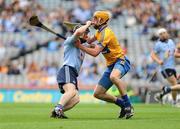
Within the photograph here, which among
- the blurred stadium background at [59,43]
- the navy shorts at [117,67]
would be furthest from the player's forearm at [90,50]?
the blurred stadium background at [59,43]

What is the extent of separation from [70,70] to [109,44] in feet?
3.24

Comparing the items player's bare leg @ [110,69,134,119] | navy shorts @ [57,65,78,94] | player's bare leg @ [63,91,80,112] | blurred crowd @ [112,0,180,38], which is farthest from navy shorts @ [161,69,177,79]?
blurred crowd @ [112,0,180,38]

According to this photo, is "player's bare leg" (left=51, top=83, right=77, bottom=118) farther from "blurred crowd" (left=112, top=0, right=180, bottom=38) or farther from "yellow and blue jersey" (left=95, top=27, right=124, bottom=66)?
"blurred crowd" (left=112, top=0, right=180, bottom=38)

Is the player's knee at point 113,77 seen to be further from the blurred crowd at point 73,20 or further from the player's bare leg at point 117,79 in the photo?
the blurred crowd at point 73,20

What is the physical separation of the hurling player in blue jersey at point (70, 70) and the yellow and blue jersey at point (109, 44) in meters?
0.36

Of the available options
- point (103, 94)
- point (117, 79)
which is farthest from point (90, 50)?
point (103, 94)

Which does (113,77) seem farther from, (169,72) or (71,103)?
(169,72)

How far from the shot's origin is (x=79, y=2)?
122 feet

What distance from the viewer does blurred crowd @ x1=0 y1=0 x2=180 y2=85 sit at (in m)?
32.2

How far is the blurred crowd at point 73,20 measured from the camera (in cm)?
3225

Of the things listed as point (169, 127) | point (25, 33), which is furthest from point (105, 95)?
point (25, 33)

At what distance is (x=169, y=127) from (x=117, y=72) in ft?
10.1

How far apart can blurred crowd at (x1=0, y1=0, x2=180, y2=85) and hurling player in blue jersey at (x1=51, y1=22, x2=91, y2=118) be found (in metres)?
16.6

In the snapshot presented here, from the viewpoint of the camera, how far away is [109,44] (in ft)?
49.4
